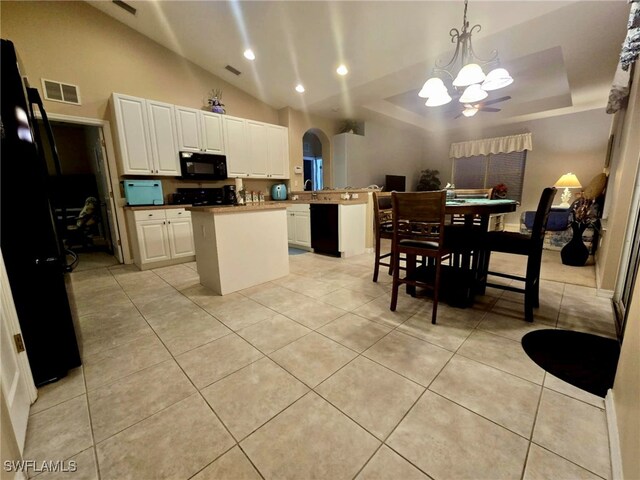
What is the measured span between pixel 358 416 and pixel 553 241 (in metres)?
4.98

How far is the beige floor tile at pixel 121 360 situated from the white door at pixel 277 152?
3.94 m

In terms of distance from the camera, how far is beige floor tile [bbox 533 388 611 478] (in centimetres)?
98

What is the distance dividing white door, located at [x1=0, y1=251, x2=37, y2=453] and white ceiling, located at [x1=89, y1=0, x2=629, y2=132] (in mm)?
3676

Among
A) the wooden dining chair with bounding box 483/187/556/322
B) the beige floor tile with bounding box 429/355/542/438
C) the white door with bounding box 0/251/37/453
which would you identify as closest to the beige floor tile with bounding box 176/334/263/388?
the white door with bounding box 0/251/37/453

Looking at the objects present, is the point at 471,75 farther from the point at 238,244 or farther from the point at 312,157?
the point at 312,157

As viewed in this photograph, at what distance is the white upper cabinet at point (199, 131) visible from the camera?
3.99 metres

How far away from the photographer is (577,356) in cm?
158

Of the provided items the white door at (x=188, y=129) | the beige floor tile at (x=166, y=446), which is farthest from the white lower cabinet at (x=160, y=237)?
the beige floor tile at (x=166, y=446)

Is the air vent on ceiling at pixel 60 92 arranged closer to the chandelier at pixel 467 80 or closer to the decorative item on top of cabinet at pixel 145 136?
the decorative item on top of cabinet at pixel 145 136

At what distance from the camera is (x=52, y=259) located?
1410 mm

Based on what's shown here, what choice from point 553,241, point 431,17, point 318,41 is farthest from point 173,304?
point 553,241

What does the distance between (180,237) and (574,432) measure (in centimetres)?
442

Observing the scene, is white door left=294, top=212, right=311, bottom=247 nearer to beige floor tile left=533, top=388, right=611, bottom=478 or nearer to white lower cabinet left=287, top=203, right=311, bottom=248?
white lower cabinet left=287, top=203, right=311, bottom=248

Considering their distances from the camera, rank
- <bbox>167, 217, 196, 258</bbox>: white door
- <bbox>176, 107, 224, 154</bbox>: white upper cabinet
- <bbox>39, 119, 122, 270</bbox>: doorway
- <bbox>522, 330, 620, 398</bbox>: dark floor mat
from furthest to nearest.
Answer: <bbox>39, 119, 122, 270</bbox>: doorway
<bbox>176, 107, 224, 154</bbox>: white upper cabinet
<bbox>167, 217, 196, 258</bbox>: white door
<bbox>522, 330, 620, 398</bbox>: dark floor mat
